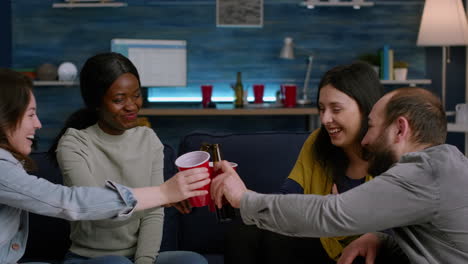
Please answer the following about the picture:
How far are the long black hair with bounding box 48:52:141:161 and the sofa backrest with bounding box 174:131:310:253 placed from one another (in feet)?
1.84

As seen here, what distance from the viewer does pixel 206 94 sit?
511 centimetres

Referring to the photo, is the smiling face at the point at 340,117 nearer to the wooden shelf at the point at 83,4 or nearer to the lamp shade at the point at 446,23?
the lamp shade at the point at 446,23

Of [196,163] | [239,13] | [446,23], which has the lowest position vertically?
[196,163]

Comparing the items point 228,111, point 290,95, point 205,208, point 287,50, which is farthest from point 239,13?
point 205,208

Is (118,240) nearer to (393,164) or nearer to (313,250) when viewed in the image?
(313,250)

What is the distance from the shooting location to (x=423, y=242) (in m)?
1.37

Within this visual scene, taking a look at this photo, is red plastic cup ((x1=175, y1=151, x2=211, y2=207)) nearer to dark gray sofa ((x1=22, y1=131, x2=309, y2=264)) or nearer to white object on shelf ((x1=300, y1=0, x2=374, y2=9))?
dark gray sofa ((x1=22, y1=131, x2=309, y2=264))

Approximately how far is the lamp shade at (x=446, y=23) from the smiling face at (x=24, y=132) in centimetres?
390

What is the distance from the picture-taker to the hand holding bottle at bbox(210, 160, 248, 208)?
153 cm

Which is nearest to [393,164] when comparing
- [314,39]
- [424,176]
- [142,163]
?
[424,176]

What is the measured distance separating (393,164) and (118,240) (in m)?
0.97

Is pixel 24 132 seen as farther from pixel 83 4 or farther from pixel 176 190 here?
pixel 83 4

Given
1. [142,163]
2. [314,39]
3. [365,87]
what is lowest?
[142,163]

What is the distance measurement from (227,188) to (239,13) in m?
4.12
